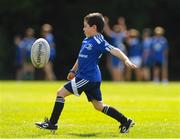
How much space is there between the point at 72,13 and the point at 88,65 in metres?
32.4

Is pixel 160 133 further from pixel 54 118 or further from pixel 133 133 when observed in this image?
pixel 54 118

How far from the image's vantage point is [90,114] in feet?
49.5

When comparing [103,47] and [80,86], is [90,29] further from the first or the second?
[80,86]

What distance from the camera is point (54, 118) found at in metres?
11.5

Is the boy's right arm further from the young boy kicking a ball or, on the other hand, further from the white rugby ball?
the white rugby ball

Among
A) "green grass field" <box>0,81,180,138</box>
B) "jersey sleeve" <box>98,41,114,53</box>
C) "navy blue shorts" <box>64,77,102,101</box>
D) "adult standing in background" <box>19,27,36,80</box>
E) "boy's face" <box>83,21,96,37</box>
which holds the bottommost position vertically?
"adult standing in background" <box>19,27,36,80</box>

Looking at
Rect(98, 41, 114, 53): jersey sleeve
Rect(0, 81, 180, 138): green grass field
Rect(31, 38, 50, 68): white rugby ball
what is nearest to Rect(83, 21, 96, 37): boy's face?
Rect(98, 41, 114, 53): jersey sleeve

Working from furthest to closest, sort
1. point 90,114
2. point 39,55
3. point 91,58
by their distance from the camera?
point 90,114
point 39,55
point 91,58

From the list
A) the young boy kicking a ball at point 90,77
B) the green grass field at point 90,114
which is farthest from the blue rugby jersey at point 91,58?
the green grass field at point 90,114

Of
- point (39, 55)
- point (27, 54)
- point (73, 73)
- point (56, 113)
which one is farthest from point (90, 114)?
point (27, 54)

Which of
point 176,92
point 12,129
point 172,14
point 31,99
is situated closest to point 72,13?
point 172,14

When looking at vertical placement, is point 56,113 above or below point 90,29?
below

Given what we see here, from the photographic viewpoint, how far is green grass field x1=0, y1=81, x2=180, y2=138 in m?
A: 11.5

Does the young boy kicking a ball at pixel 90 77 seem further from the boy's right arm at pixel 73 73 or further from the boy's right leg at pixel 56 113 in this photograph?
the boy's right arm at pixel 73 73
